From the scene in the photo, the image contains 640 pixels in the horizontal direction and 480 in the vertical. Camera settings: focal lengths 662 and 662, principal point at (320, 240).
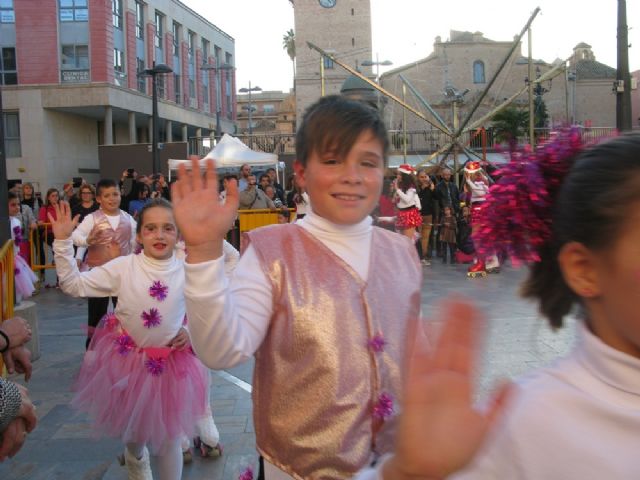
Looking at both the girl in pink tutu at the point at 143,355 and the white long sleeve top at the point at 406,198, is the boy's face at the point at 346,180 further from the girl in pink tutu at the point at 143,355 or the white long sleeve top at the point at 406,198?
the white long sleeve top at the point at 406,198

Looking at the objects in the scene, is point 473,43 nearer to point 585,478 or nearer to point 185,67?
point 185,67

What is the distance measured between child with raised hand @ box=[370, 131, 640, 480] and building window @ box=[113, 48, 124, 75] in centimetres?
3906

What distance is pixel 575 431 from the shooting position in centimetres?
112

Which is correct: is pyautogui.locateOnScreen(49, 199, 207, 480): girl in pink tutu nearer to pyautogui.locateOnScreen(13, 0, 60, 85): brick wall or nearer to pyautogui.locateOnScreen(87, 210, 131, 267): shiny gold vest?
pyautogui.locateOnScreen(87, 210, 131, 267): shiny gold vest

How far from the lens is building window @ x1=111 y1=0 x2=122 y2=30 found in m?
37.9

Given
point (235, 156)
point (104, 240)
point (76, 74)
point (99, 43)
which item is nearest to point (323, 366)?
point (104, 240)

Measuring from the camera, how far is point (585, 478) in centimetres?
109

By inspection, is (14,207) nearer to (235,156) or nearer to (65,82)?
(235,156)

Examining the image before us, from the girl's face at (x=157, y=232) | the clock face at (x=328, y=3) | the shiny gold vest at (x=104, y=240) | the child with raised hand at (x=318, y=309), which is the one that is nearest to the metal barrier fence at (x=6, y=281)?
the shiny gold vest at (x=104, y=240)

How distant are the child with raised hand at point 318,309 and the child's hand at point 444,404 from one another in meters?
0.80

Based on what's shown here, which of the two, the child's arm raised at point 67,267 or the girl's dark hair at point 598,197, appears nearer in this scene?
the girl's dark hair at point 598,197

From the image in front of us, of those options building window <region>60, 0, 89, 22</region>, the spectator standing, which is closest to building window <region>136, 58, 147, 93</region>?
building window <region>60, 0, 89, 22</region>

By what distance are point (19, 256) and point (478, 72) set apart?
59.2 meters

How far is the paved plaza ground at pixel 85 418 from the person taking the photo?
4016 mm
